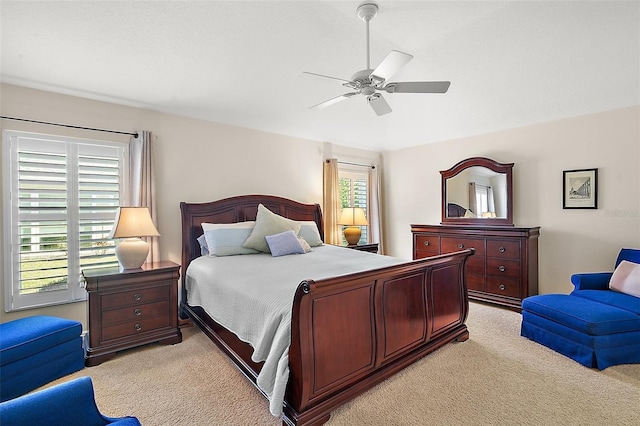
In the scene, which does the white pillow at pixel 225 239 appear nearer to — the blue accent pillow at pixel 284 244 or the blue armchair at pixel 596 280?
the blue accent pillow at pixel 284 244

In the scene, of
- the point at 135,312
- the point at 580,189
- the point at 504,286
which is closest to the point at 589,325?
the point at 504,286

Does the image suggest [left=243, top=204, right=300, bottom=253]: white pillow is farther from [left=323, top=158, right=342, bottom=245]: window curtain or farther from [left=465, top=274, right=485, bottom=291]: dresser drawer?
[left=465, top=274, right=485, bottom=291]: dresser drawer

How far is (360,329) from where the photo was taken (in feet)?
6.89

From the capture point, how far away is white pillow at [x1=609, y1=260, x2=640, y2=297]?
116 inches

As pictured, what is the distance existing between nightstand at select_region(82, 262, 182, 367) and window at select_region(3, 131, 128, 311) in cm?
41

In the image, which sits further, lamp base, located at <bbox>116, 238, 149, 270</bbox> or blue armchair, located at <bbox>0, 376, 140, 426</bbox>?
lamp base, located at <bbox>116, 238, 149, 270</bbox>

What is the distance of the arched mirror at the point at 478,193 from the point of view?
14.5 feet

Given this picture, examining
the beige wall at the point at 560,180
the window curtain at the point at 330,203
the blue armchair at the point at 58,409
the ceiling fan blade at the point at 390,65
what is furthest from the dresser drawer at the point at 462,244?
the blue armchair at the point at 58,409

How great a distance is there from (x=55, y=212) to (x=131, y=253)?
0.88 metres

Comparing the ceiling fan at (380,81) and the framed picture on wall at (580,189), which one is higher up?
the ceiling fan at (380,81)

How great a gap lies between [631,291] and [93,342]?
16.6 ft

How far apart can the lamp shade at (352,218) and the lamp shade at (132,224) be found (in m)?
2.89

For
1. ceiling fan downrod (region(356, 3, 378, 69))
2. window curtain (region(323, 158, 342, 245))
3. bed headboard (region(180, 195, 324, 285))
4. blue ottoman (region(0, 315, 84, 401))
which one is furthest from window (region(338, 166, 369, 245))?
blue ottoman (region(0, 315, 84, 401))

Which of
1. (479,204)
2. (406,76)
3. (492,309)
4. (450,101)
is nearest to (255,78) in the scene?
(406,76)
